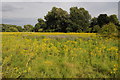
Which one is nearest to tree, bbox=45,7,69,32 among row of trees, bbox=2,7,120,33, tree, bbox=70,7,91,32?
row of trees, bbox=2,7,120,33

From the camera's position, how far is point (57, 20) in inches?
1081

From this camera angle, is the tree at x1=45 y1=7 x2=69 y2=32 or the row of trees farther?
the tree at x1=45 y1=7 x2=69 y2=32

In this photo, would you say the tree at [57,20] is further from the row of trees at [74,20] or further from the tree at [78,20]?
the tree at [78,20]

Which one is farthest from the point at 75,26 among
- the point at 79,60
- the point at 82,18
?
the point at 79,60

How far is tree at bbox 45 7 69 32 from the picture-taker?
2559 centimetres

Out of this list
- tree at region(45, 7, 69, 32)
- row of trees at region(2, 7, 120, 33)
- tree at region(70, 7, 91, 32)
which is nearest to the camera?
tree at region(70, 7, 91, 32)

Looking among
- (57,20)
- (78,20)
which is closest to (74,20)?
(78,20)

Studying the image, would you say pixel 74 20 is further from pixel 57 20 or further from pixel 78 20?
pixel 57 20

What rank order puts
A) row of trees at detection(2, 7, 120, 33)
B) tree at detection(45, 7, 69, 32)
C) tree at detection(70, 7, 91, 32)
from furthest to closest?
tree at detection(45, 7, 69, 32)
row of trees at detection(2, 7, 120, 33)
tree at detection(70, 7, 91, 32)

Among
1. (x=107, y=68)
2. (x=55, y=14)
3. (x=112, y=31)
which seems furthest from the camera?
(x=55, y=14)

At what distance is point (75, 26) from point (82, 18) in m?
2.47

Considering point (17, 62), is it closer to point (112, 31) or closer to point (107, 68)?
point (107, 68)

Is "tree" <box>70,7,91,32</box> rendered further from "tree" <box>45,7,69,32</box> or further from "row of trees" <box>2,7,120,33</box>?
"tree" <box>45,7,69,32</box>

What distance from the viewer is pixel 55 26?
28.0 m
